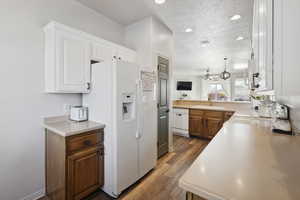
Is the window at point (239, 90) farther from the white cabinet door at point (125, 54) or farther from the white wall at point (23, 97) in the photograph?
the white wall at point (23, 97)

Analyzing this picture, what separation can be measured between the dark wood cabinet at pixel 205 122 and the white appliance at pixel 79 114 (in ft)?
9.90

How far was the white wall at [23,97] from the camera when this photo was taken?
4.82 ft

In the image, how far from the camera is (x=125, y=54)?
2.40m

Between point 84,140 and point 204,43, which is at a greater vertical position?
point 204,43

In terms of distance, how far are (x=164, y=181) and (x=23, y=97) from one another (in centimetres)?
215

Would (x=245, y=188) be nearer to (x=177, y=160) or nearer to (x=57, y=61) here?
(x=57, y=61)

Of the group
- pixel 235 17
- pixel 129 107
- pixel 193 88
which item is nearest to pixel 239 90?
pixel 193 88

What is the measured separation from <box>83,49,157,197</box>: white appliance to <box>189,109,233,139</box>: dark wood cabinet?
7.56ft

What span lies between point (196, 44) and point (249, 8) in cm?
175

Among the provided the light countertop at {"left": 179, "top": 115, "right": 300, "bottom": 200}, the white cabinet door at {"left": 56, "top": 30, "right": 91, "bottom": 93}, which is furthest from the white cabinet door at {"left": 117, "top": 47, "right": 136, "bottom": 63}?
the light countertop at {"left": 179, "top": 115, "right": 300, "bottom": 200}

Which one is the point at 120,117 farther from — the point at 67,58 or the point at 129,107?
the point at 67,58

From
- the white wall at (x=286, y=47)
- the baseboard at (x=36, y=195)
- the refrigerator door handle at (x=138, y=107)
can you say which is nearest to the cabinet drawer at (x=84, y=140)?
the refrigerator door handle at (x=138, y=107)

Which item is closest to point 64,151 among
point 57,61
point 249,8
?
point 57,61

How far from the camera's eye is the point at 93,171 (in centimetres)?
165
